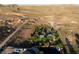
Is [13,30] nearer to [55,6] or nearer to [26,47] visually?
[26,47]

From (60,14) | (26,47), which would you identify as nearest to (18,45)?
(26,47)

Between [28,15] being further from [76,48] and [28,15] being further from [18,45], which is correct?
[76,48]

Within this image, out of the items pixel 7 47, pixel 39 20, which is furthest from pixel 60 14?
pixel 7 47

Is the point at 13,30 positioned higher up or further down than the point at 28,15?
further down
